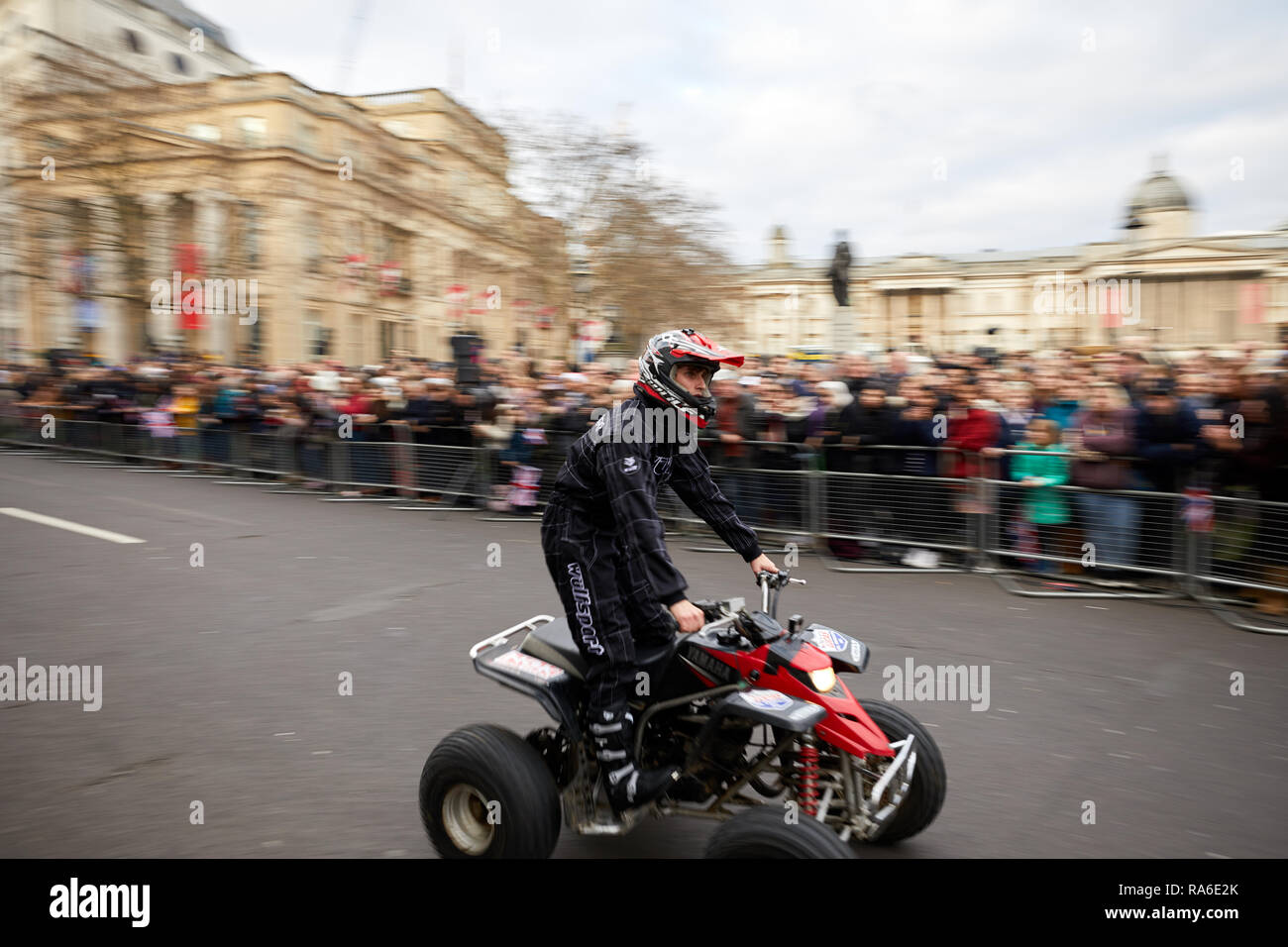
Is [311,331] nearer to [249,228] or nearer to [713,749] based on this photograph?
[249,228]

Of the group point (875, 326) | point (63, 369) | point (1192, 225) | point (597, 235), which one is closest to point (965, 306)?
point (875, 326)

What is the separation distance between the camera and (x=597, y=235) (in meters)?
24.4

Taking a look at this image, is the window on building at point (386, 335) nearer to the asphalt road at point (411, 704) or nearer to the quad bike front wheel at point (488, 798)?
the asphalt road at point (411, 704)

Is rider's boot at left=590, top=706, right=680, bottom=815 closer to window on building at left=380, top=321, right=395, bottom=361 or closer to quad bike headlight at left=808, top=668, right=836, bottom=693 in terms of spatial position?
quad bike headlight at left=808, top=668, right=836, bottom=693

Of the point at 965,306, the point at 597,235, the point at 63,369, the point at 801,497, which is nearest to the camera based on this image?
the point at 801,497

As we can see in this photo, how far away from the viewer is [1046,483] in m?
8.98

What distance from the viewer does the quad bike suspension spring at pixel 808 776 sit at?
348 centimetres

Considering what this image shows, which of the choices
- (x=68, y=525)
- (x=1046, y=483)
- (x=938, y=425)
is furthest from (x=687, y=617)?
(x=68, y=525)

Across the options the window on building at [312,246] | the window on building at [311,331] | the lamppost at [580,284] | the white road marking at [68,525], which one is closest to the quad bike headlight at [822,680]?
the white road marking at [68,525]
